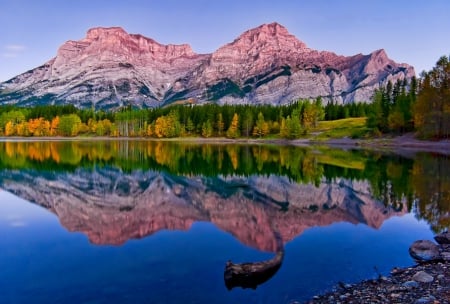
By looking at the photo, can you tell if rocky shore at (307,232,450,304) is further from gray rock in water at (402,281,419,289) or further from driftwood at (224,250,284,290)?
driftwood at (224,250,284,290)

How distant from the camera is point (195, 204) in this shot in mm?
35312

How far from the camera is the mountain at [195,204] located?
87.0 ft

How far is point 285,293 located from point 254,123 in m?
172

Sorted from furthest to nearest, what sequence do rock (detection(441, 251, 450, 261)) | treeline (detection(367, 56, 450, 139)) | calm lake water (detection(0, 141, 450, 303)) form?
treeline (detection(367, 56, 450, 139)), rock (detection(441, 251, 450, 261)), calm lake water (detection(0, 141, 450, 303))

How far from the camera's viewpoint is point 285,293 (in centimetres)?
1520

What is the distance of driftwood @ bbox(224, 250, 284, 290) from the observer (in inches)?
632

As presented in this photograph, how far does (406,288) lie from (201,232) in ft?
47.5

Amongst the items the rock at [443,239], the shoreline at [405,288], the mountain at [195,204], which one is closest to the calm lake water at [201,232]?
the mountain at [195,204]

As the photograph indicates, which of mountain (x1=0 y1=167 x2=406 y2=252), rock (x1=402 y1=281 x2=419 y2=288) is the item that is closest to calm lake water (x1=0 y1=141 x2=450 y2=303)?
mountain (x1=0 y1=167 x2=406 y2=252)

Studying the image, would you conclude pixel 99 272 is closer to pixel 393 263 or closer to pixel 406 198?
pixel 393 263

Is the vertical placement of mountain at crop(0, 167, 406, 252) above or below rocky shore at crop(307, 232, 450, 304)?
below

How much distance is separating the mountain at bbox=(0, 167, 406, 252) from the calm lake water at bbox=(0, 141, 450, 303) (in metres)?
0.14

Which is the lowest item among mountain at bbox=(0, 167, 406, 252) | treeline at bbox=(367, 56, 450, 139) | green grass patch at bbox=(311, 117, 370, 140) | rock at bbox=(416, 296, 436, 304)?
mountain at bbox=(0, 167, 406, 252)

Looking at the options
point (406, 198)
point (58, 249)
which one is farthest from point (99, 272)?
point (406, 198)
